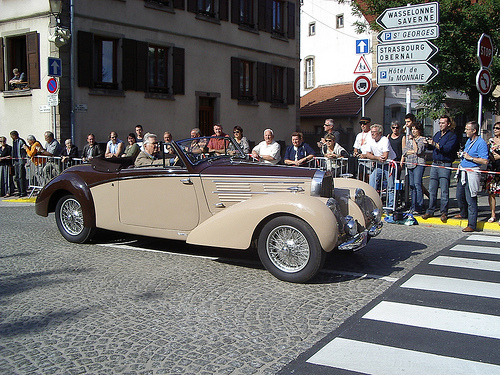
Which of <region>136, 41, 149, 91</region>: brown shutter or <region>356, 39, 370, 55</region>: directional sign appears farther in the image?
<region>136, 41, 149, 91</region>: brown shutter

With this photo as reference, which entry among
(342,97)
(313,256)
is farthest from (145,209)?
(342,97)

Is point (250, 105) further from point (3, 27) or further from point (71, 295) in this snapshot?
point (71, 295)

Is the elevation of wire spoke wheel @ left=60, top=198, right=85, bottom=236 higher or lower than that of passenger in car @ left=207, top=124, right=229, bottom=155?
lower

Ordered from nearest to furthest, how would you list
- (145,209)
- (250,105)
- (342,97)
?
(145,209)
(250,105)
(342,97)

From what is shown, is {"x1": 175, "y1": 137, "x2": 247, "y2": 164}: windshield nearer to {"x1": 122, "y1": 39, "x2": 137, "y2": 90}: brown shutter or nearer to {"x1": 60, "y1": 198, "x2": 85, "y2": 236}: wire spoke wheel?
{"x1": 60, "y1": 198, "x2": 85, "y2": 236}: wire spoke wheel

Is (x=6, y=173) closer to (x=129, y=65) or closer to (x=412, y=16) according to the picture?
(x=129, y=65)

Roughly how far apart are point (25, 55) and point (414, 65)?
1349 cm

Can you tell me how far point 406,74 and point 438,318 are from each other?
23.8ft

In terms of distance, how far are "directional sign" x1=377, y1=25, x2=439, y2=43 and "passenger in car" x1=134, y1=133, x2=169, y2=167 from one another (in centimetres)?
592

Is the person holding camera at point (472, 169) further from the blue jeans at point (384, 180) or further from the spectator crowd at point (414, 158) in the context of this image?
the blue jeans at point (384, 180)

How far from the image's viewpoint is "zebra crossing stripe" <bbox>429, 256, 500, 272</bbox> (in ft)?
21.1

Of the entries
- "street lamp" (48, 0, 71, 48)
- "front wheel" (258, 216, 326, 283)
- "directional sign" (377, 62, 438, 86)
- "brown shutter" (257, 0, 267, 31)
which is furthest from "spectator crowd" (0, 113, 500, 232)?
"brown shutter" (257, 0, 267, 31)

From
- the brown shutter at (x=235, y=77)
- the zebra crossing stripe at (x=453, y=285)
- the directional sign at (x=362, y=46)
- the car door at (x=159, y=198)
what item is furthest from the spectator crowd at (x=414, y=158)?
the brown shutter at (x=235, y=77)

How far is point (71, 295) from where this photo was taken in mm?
5148
